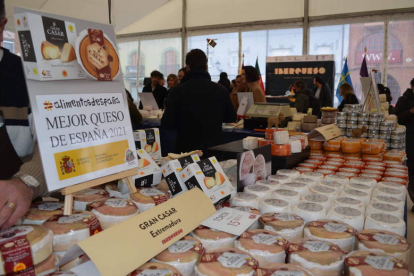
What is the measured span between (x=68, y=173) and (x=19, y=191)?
0.17m

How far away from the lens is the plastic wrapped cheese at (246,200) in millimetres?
1423

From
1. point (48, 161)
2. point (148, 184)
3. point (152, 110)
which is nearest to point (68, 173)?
point (48, 161)

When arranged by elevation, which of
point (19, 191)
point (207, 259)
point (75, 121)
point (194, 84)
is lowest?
point (207, 259)

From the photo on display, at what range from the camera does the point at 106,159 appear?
4.29 ft

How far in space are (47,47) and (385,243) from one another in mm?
1331

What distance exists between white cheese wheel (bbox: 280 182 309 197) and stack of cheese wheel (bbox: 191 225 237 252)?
0.60 metres

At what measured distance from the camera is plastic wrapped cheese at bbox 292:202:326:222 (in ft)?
4.23

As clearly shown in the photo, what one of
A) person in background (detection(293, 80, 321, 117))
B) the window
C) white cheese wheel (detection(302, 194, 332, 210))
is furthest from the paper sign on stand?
the window

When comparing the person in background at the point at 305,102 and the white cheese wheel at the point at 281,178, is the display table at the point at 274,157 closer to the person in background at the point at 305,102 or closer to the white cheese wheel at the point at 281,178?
the white cheese wheel at the point at 281,178

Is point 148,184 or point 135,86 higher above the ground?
point 135,86

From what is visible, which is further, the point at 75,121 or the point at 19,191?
the point at 75,121

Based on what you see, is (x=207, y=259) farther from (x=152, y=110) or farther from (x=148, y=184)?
(x=152, y=110)

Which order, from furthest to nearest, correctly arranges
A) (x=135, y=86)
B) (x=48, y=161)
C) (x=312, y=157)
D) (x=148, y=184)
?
(x=135, y=86)
(x=312, y=157)
(x=148, y=184)
(x=48, y=161)

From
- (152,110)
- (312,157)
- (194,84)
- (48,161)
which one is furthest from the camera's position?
(152,110)
